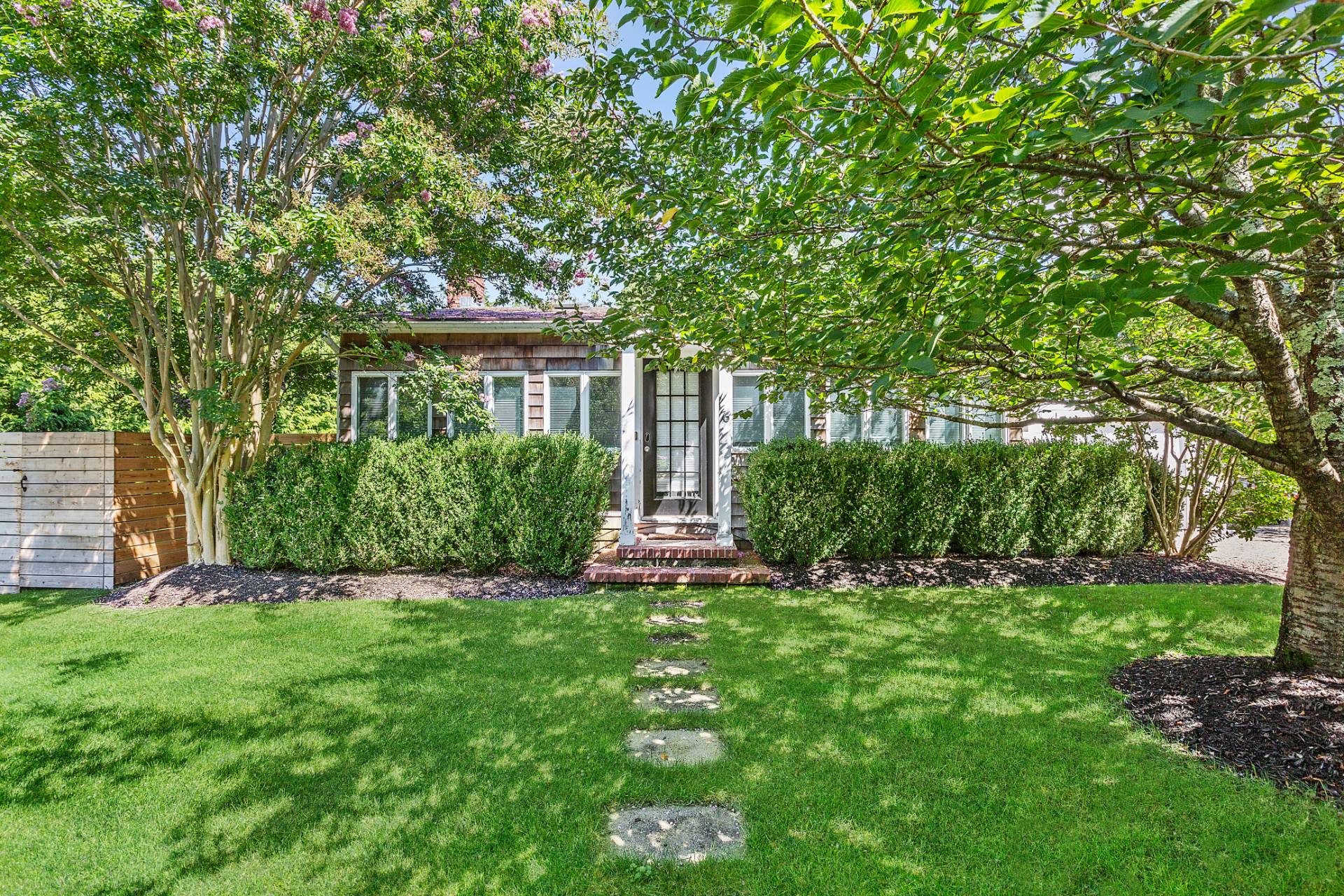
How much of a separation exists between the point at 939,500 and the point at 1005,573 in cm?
101

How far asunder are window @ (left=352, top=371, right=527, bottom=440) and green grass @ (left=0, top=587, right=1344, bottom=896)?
4.06 m

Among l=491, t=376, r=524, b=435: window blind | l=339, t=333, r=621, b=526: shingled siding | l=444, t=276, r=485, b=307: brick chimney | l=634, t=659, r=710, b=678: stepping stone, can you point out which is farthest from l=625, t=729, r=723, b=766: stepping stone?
l=491, t=376, r=524, b=435: window blind

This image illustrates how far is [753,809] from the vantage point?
2.18 m

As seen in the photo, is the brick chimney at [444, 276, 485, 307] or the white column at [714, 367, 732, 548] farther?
the brick chimney at [444, 276, 485, 307]

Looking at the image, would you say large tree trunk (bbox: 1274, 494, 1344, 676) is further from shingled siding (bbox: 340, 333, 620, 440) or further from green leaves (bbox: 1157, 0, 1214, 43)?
shingled siding (bbox: 340, 333, 620, 440)

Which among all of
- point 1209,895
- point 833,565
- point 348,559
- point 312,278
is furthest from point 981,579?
point 312,278

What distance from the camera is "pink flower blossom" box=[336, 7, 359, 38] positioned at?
5090 mm

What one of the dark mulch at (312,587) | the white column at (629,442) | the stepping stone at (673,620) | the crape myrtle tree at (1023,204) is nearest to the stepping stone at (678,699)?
the stepping stone at (673,620)

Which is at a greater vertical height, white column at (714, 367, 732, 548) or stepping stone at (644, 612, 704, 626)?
white column at (714, 367, 732, 548)

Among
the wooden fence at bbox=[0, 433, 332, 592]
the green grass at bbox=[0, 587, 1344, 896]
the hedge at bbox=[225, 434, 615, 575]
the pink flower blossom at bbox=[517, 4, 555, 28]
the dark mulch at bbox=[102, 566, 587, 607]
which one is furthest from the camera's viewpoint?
the hedge at bbox=[225, 434, 615, 575]

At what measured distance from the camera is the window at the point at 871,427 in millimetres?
7969

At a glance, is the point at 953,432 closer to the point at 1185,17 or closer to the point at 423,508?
the point at 423,508

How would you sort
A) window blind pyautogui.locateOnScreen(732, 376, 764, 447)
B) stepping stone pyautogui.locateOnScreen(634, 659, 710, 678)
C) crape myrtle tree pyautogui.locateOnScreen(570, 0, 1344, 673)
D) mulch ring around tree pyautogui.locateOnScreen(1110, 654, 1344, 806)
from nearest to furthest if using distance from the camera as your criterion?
1. crape myrtle tree pyautogui.locateOnScreen(570, 0, 1344, 673)
2. mulch ring around tree pyautogui.locateOnScreen(1110, 654, 1344, 806)
3. stepping stone pyautogui.locateOnScreen(634, 659, 710, 678)
4. window blind pyautogui.locateOnScreen(732, 376, 764, 447)

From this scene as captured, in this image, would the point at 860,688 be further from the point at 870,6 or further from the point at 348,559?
the point at 348,559
